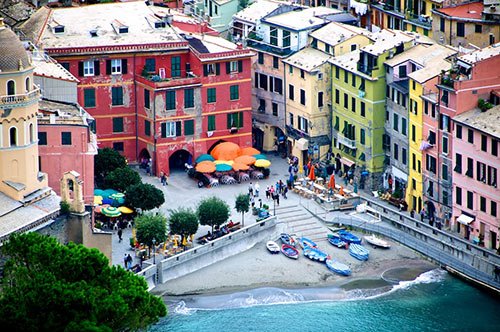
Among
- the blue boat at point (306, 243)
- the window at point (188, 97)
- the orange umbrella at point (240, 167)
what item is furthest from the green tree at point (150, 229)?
the window at point (188, 97)

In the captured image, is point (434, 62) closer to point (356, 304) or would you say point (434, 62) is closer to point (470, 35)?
point (470, 35)

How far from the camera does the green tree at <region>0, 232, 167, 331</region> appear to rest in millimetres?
137250

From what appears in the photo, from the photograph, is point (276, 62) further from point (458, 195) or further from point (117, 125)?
point (458, 195)

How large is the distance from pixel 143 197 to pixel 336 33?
90.7ft

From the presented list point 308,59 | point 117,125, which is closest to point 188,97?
point 117,125

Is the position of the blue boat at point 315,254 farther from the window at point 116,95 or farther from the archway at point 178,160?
the window at point 116,95

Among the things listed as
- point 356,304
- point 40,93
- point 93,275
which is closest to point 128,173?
point 40,93

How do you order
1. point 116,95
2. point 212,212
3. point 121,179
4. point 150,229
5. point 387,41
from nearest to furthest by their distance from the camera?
1. point 150,229
2. point 212,212
3. point 121,179
4. point 387,41
5. point 116,95

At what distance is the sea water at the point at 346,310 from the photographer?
160375 mm

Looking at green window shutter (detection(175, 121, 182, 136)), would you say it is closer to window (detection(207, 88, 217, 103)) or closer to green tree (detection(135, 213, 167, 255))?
window (detection(207, 88, 217, 103))

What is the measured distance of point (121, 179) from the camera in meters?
177

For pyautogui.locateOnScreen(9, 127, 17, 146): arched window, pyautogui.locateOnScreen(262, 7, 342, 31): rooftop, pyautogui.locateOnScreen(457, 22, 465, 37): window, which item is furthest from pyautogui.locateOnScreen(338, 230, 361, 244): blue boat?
pyautogui.locateOnScreen(9, 127, 17, 146): arched window

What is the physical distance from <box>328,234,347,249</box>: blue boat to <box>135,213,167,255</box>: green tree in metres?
14.9

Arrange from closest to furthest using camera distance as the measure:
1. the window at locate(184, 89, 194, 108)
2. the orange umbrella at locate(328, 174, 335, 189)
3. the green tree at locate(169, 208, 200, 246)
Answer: the green tree at locate(169, 208, 200, 246)
the orange umbrella at locate(328, 174, 335, 189)
the window at locate(184, 89, 194, 108)
